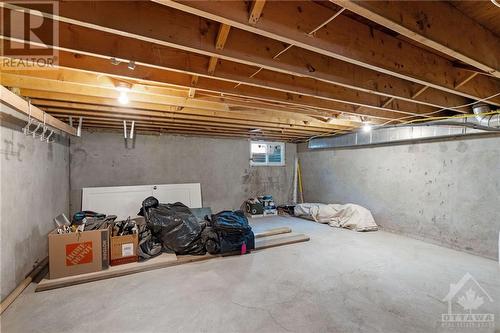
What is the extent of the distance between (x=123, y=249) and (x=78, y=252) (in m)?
0.46

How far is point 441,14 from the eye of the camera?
58.1 inches

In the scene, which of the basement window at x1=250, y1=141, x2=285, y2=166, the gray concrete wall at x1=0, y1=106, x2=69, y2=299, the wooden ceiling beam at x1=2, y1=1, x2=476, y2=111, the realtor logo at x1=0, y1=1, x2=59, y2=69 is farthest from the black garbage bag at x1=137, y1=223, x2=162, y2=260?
the basement window at x1=250, y1=141, x2=285, y2=166

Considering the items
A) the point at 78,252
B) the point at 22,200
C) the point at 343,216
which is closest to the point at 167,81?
the point at 22,200

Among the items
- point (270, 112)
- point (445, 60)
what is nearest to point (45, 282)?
point (270, 112)

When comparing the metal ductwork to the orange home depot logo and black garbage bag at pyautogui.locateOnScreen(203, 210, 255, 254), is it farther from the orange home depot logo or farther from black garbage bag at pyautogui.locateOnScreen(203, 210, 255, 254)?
the orange home depot logo

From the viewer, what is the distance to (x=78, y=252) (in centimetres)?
260

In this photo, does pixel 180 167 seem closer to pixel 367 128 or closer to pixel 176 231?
pixel 176 231

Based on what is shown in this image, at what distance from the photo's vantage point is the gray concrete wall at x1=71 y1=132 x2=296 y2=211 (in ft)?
14.9

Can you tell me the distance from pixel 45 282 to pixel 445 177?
5.56 meters

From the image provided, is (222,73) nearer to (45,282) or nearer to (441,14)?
(441,14)

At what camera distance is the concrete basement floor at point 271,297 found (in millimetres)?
1873

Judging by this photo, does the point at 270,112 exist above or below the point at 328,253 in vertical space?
above

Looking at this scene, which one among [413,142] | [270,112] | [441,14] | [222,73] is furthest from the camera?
[413,142]

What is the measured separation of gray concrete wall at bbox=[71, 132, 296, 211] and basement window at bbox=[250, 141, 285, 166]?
0.15 m
